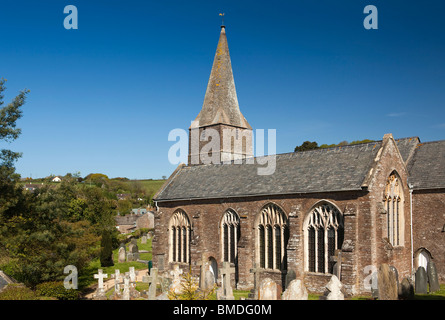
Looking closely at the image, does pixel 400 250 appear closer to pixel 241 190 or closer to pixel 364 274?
pixel 364 274

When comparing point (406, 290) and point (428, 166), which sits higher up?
point (428, 166)

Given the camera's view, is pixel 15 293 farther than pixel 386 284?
Yes

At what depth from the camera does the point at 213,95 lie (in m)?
44.1

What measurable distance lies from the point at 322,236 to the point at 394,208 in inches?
202

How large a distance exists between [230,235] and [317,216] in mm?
7422

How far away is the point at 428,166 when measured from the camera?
90.8 feet

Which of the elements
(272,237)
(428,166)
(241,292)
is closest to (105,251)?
(241,292)

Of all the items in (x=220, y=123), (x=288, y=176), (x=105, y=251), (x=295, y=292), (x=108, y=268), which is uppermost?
(x=220, y=123)

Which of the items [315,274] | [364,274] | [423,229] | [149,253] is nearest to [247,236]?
[315,274]

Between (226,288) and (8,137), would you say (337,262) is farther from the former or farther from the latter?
(8,137)

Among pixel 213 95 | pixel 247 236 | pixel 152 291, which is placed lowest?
Result: pixel 152 291

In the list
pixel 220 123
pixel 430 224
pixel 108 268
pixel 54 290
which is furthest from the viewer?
pixel 220 123

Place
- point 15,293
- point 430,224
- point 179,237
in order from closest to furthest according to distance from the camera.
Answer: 1. point 15,293
2. point 430,224
3. point 179,237
